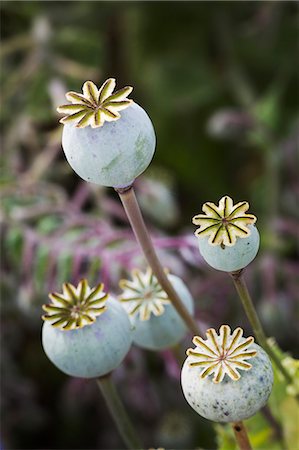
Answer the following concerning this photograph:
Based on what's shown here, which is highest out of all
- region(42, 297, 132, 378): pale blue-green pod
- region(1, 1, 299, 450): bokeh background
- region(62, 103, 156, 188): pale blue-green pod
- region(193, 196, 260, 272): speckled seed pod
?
region(1, 1, 299, 450): bokeh background

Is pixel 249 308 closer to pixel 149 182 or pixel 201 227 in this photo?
pixel 201 227

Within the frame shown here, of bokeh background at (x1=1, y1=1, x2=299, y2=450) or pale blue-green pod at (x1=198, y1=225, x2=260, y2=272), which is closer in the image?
pale blue-green pod at (x1=198, y1=225, x2=260, y2=272)

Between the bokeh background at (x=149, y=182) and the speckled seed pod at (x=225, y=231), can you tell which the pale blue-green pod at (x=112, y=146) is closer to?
the speckled seed pod at (x=225, y=231)

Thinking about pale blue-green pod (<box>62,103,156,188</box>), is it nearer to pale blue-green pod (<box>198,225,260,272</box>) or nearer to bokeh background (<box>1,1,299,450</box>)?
pale blue-green pod (<box>198,225,260,272</box>)

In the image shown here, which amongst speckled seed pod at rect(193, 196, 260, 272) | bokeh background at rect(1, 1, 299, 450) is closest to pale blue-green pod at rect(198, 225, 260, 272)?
speckled seed pod at rect(193, 196, 260, 272)

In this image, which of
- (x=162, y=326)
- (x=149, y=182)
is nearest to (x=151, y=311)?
(x=162, y=326)

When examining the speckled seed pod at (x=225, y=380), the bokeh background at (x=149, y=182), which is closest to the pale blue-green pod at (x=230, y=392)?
the speckled seed pod at (x=225, y=380)

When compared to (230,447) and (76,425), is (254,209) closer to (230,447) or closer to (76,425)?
(76,425)
